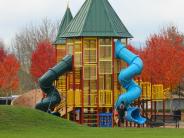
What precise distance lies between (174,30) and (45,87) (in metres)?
35.5

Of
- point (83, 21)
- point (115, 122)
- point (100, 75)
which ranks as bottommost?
point (115, 122)

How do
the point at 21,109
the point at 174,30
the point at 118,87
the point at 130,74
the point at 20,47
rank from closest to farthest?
the point at 21,109
the point at 130,74
the point at 118,87
the point at 174,30
the point at 20,47

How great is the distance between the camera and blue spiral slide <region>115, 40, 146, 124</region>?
44750 mm

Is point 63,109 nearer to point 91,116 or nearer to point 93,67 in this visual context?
point 91,116

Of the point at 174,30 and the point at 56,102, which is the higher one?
the point at 174,30

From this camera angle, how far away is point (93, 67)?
151 ft

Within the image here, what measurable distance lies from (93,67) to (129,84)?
2.60 m

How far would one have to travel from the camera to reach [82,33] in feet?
151

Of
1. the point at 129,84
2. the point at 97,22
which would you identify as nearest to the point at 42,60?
the point at 97,22

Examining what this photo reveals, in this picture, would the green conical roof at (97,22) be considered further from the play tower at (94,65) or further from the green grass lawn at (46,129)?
the green grass lawn at (46,129)

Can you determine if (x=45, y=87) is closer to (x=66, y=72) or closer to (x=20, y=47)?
(x=66, y=72)

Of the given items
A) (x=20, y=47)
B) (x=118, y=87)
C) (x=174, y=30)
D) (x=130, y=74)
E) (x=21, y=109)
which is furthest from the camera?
(x=20, y=47)

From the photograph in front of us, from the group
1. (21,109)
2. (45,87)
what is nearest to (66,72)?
(45,87)

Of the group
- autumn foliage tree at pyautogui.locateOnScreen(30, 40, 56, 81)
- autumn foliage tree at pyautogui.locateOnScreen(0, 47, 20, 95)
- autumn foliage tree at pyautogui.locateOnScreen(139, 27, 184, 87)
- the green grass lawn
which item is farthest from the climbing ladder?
autumn foliage tree at pyautogui.locateOnScreen(30, 40, 56, 81)
